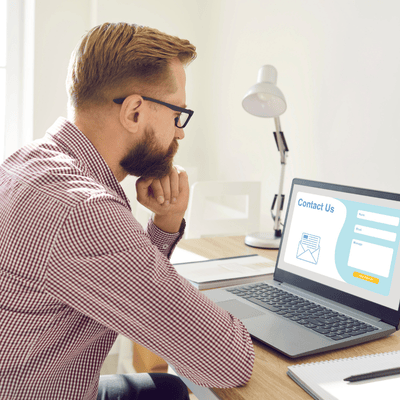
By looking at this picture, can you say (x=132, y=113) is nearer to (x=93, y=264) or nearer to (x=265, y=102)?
(x=93, y=264)

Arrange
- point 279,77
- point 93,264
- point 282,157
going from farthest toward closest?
1. point 279,77
2. point 282,157
3. point 93,264

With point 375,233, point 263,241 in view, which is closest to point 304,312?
point 375,233

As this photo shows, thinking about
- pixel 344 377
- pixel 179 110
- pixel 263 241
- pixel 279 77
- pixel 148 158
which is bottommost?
pixel 263 241

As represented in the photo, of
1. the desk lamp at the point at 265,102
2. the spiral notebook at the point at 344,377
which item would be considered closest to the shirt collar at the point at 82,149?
the spiral notebook at the point at 344,377

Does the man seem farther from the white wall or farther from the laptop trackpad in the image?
the white wall

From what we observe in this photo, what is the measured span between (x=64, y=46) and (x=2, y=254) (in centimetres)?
A: 217

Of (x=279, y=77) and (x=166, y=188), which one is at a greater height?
(x=279, y=77)

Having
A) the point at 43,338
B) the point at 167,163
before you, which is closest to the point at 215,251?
the point at 167,163

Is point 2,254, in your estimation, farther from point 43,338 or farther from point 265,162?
point 265,162

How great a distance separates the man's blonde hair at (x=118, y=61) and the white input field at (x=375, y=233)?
20.6 inches

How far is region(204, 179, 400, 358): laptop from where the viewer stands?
2.69 feet

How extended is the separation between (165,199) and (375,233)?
0.51 meters

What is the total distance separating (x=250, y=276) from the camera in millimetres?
1163

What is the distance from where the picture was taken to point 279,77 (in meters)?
2.15
